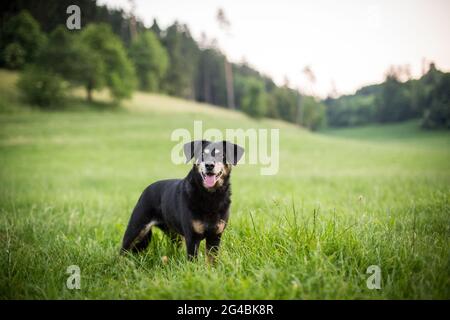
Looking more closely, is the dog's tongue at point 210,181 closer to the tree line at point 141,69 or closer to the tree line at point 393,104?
the tree line at point 393,104

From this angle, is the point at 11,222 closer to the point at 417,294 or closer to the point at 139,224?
the point at 139,224

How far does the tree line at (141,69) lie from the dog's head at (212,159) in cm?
2524

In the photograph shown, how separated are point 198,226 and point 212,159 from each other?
779mm

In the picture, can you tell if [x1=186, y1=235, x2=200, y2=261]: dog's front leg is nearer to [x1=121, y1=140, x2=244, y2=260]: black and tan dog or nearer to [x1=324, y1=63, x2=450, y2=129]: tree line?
[x1=121, y1=140, x2=244, y2=260]: black and tan dog

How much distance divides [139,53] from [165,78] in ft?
34.9

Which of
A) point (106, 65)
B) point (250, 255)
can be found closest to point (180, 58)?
point (106, 65)

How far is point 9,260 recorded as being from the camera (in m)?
3.71

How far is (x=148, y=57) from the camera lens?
190 ft

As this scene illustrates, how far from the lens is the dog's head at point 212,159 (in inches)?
145

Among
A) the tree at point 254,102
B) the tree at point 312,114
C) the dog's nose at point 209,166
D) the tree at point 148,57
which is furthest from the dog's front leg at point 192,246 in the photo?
the tree at point 312,114

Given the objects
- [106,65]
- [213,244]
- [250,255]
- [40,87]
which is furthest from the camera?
[106,65]

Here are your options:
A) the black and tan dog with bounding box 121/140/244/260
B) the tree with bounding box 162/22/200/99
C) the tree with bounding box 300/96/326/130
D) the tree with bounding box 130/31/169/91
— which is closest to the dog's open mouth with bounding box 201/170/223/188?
the black and tan dog with bounding box 121/140/244/260

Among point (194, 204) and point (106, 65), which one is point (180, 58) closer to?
point (106, 65)

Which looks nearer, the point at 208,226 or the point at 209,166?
the point at 209,166
